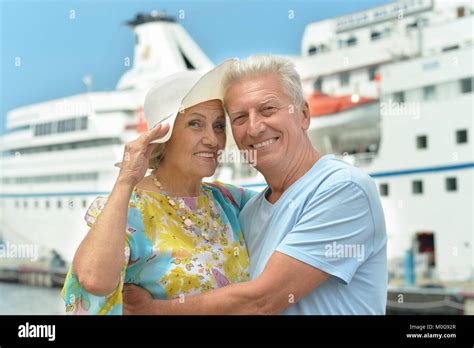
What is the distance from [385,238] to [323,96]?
1207cm

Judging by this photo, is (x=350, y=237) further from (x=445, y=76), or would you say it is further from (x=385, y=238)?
(x=445, y=76)

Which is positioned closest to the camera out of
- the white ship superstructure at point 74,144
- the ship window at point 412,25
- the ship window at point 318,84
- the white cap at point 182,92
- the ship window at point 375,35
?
the white cap at point 182,92

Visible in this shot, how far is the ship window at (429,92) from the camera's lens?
1170 cm

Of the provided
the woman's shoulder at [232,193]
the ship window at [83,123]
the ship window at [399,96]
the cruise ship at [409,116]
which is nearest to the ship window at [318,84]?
the cruise ship at [409,116]

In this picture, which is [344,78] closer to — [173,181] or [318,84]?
[318,84]

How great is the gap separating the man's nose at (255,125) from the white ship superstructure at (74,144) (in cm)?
1255

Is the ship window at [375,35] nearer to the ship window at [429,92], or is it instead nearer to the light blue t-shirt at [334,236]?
the ship window at [429,92]

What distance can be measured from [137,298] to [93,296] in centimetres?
14

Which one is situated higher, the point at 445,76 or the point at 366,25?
the point at 366,25

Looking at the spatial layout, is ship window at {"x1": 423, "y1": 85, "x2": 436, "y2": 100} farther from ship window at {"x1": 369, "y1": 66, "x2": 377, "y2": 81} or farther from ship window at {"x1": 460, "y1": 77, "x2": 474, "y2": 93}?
ship window at {"x1": 369, "y1": 66, "x2": 377, "y2": 81}

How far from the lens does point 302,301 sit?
1643 millimetres
